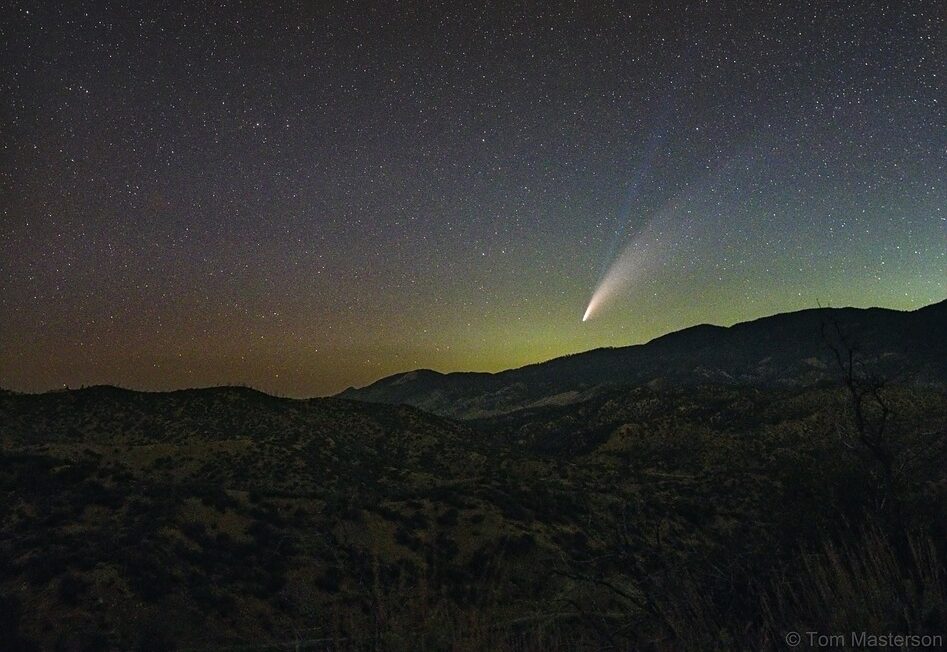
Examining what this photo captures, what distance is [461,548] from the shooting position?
22281 millimetres

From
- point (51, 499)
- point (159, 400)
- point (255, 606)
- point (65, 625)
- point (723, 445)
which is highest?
point (159, 400)

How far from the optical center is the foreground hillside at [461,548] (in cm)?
537

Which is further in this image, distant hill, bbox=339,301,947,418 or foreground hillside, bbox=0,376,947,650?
distant hill, bbox=339,301,947,418

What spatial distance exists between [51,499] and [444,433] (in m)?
50.2

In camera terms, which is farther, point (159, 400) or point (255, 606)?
point (159, 400)

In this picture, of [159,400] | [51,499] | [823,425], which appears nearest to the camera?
[51,499]

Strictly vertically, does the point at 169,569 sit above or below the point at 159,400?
below

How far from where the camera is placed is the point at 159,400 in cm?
6862

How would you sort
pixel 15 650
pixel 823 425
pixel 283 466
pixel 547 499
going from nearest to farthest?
pixel 15 650, pixel 547 499, pixel 283 466, pixel 823 425

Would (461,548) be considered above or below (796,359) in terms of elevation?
below

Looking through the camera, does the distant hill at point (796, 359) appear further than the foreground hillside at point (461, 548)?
Yes

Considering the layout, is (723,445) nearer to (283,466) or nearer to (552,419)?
(283,466)

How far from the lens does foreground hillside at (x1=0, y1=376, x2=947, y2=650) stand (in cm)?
537

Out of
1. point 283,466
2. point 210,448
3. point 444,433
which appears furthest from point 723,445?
point 210,448
